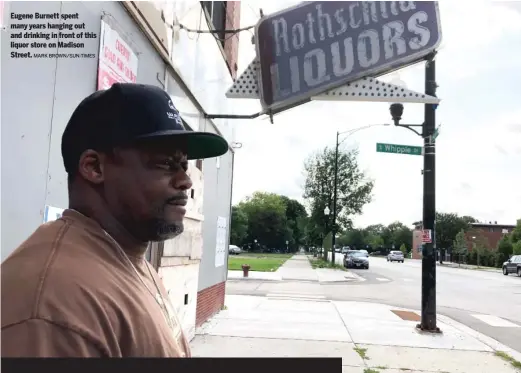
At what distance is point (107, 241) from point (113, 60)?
9.41 feet

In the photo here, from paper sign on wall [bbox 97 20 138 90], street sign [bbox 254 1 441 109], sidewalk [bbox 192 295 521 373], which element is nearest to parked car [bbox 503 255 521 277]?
sidewalk [bbox 192 295 521 373]

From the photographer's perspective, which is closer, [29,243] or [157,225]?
[29,243]

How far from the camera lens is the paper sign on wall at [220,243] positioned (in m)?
8.75

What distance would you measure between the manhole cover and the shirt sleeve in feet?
33.2

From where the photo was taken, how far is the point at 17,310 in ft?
2.89

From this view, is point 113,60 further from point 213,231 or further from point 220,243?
point 220,243

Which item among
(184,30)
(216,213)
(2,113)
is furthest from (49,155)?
(216,213)

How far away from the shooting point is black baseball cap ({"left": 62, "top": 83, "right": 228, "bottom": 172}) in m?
1.14

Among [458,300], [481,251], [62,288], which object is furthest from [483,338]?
[481,251]

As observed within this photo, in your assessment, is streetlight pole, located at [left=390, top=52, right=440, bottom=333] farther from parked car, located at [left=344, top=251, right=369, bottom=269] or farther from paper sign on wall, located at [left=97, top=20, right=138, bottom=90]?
parked car, located at [left=344, top=251, right=369, bottom=269]

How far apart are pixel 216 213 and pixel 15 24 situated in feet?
20.5

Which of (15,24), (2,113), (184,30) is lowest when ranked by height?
(2,113)

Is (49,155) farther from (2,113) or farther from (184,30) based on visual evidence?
(184,30)

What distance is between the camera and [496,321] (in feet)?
35.9
